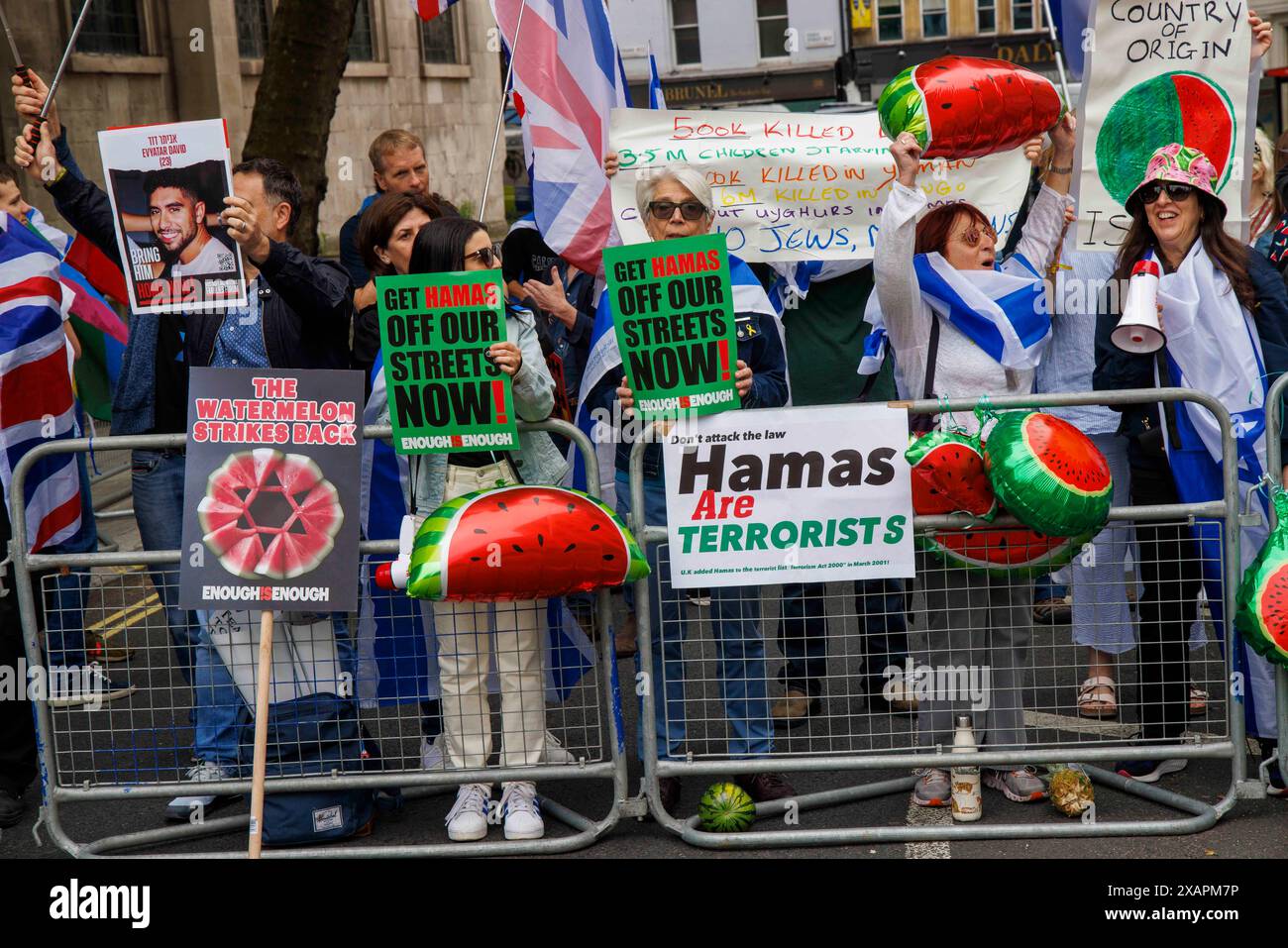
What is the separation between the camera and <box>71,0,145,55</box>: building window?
19.5 m

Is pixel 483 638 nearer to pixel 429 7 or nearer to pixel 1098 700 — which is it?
pixel 1098 700

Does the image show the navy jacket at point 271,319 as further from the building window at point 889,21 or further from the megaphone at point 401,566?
the building window at point 889,21

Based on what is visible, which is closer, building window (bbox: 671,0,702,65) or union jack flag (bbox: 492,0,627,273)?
union jack flag (bbox: 492,0,627,273)

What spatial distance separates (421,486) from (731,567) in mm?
1022

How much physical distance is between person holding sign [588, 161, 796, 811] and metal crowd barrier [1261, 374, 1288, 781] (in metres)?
1.47

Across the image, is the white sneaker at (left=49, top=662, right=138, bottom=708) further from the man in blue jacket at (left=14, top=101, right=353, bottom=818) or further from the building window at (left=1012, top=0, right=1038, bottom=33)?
the building window at (left=1012, top=0, right=1038, bottom=33)

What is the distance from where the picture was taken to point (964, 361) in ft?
15.4

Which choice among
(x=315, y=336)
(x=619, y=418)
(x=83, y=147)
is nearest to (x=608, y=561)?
(x=619, y=418)

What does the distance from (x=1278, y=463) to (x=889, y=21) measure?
37.0 m

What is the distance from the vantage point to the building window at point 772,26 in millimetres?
38625

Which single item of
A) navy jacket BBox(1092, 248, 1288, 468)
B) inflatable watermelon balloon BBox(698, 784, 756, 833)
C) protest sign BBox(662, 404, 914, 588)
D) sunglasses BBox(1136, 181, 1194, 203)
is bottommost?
inflatable watermelon balloon BBox(698, 784, 756, 833)

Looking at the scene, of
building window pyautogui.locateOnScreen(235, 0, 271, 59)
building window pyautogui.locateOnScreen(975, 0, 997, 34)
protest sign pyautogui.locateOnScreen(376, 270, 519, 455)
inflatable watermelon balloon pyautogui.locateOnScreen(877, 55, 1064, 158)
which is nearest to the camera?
protest sign pyautogui.locateOnScreen(376, 270, 519, 455)

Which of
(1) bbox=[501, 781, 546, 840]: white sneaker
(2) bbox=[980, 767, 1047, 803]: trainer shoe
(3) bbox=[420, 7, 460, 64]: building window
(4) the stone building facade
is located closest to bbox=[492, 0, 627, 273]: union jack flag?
(1) bbox=[501, 781, 546, 840]: white sneaker

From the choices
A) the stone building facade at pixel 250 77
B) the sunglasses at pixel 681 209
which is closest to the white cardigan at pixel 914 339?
the sunglasses at pixel 681 209
